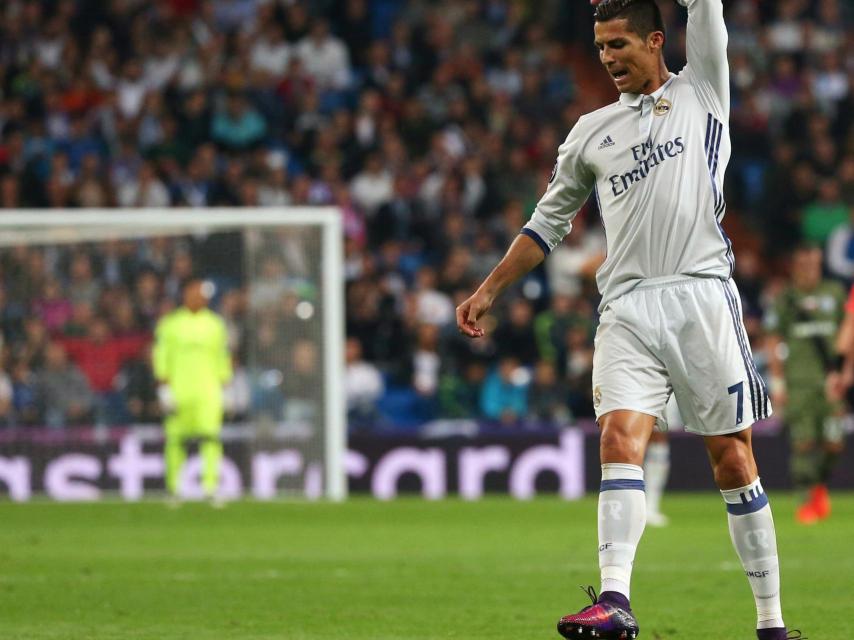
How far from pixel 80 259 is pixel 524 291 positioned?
4.89 m

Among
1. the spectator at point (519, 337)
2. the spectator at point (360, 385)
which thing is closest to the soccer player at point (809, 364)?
the spectator at point (519, 337)

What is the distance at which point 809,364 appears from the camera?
14.8 metres

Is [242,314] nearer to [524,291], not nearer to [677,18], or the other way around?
[524,291]

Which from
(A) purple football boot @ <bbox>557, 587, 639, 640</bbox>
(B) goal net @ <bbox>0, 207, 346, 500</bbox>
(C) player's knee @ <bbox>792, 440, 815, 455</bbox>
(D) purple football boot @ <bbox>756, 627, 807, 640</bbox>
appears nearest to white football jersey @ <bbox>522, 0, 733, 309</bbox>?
(A) purple football boot @ <bbox>557, 587, 639, 640</bbox>

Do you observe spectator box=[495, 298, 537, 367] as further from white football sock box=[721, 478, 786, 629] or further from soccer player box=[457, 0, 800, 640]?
white football sock box=[721, 478, 786, 629]

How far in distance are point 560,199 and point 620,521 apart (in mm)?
1193

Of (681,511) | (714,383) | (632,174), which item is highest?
(632,174)

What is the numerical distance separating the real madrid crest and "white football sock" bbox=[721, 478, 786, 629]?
50.8 inches

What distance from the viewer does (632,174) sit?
588cm

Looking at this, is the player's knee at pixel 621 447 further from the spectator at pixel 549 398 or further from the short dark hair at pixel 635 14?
the spectator at pixel 549 398

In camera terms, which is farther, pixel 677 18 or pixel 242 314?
pixel 677 18

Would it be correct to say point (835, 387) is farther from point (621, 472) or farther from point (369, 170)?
point (621, 472)

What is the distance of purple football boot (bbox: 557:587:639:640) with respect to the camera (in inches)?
212

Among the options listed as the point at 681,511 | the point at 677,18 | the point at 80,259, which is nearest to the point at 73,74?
the point at 80,259
